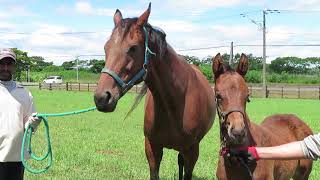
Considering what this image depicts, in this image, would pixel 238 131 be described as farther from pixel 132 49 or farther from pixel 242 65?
pixel 132 49

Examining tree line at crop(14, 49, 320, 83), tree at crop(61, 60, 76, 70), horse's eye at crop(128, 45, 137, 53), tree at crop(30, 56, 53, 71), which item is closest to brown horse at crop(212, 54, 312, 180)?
horse's eye at crop(128, 45, 137, 53)

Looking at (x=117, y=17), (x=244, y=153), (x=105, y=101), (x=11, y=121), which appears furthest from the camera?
(x=117, y=17)

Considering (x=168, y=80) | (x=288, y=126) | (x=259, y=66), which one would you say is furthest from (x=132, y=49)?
(x=259, y=66)

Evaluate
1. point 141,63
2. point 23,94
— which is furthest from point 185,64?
point 23,94

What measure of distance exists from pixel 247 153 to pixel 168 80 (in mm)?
1679

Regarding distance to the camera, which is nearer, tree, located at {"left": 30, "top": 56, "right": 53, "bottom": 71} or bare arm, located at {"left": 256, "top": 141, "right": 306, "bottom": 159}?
bare arm, located at {"left": 256, "top": 141, "right": 306, "bottom": 159}

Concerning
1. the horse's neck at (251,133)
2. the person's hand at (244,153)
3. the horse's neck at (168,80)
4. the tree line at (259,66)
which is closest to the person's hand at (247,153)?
the person's hand at (244,153)

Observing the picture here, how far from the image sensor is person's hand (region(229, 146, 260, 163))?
3.20 m

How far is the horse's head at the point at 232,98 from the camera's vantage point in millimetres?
3377

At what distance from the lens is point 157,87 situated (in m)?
4.83

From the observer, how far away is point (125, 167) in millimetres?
7242

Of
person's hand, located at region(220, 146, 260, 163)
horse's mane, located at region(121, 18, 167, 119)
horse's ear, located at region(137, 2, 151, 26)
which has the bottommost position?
person's hand, located at region(220, 146, 260, 163)

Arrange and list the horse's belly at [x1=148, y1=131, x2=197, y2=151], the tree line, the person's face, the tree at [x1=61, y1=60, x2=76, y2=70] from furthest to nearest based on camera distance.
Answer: the tree at [x1=61, y1=60, x2=76, y2=70] < the tree line < the horse's belly at [x1=148, y1=131, x2=197, y2=151] < the person's face

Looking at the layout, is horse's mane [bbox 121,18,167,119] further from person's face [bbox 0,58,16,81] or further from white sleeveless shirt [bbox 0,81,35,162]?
white sleeveless shirt [bbox 0,81,35,162]
